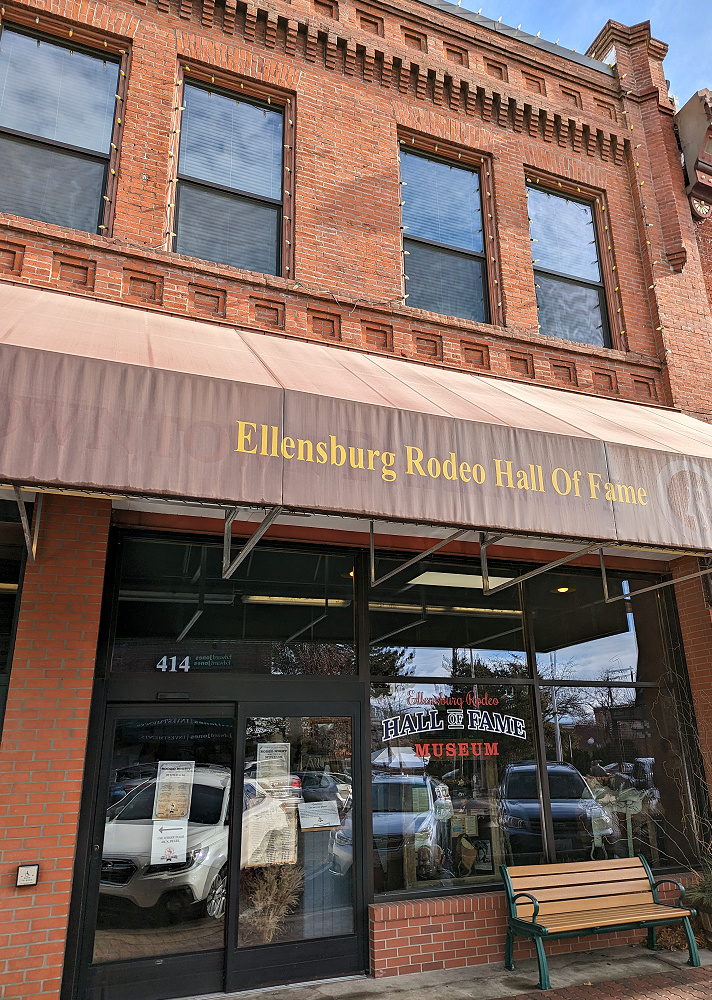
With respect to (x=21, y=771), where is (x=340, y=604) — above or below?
above

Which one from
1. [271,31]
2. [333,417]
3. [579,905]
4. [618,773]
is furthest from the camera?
[271,31]

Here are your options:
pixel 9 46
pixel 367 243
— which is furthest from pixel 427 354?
pixel 9 46

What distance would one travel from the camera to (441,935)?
5.77 meters

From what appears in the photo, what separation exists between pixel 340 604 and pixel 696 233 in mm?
7422

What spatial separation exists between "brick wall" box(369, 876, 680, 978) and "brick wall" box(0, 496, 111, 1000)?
2495 mm

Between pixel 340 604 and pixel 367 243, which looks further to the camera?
pixel 367 243

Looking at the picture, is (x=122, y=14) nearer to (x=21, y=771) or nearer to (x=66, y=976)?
(x=21, y=771)

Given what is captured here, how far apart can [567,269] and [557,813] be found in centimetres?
656

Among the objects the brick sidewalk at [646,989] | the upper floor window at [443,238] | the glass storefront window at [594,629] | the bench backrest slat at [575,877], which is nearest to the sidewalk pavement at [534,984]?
the brick sidewalk at [646,989]

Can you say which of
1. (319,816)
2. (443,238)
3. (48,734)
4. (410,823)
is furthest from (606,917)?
(443,238)

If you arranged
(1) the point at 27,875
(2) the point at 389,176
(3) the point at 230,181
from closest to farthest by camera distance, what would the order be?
(1) the point at 27,875
(3) the point at 230,181
(2) the point at 389,176

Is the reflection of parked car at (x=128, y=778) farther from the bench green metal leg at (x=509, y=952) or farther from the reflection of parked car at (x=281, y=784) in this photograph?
the bench green metal leg at (x=509, y=952)

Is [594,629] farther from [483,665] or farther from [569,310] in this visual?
[569,310]

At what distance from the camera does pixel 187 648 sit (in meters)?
5.72
